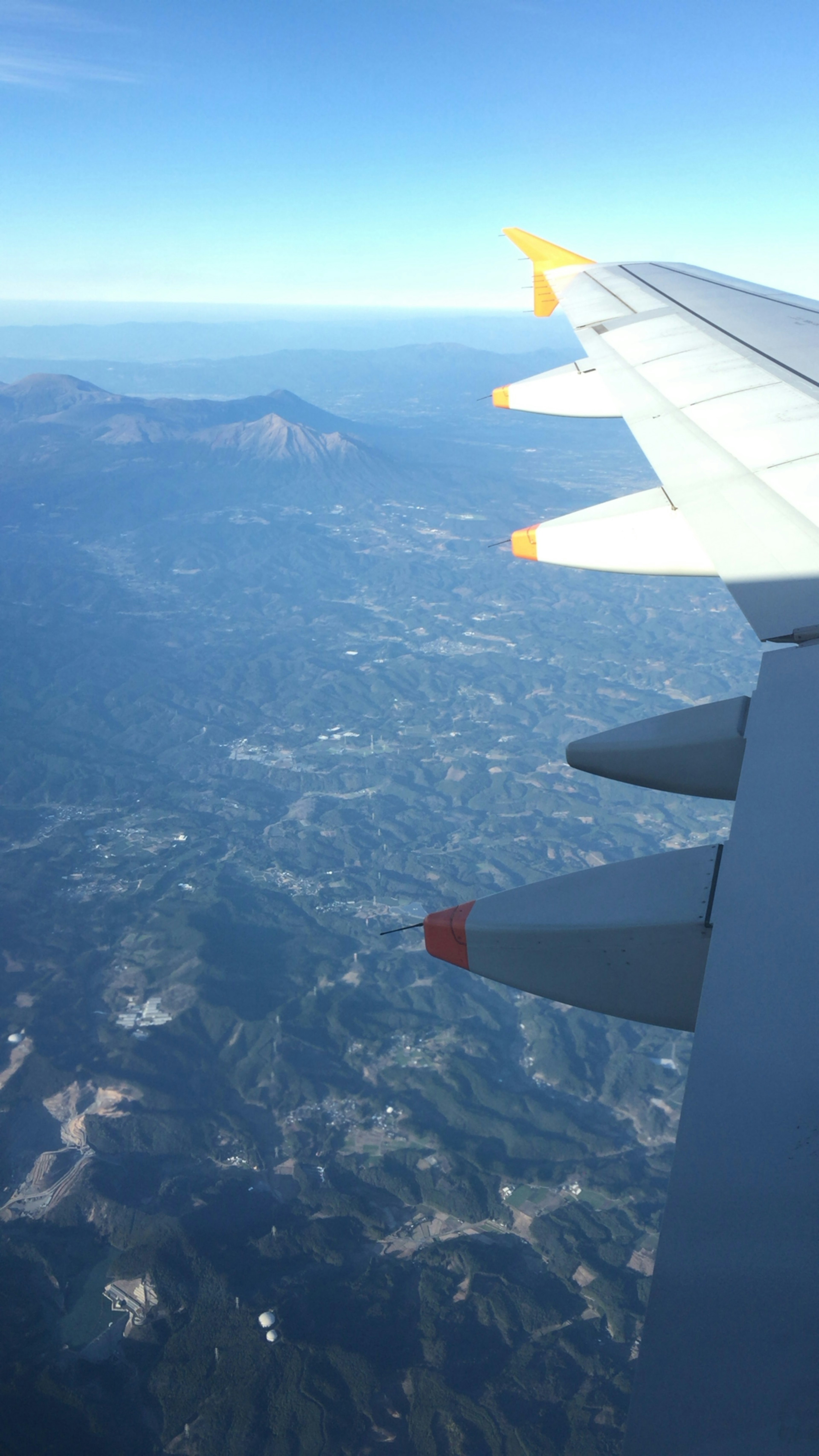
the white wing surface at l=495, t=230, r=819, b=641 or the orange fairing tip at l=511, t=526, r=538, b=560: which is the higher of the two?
the white wing surface at l=495, t=230, r=819, b=641

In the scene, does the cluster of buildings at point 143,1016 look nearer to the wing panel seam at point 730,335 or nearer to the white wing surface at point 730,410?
the wing panel seam at point 730,335

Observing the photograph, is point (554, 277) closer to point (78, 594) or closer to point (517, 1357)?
point (517, 1357)

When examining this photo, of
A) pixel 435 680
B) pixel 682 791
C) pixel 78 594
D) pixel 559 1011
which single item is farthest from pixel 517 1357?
pixel 78 594

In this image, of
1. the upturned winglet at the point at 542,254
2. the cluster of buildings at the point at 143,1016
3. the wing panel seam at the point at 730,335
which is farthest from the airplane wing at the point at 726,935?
the cluster of buildings at the point at 143,1016

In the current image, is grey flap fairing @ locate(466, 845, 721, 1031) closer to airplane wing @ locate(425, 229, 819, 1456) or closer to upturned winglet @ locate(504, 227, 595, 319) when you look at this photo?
airplane wing @ locate(425, 229, 819, 1456)

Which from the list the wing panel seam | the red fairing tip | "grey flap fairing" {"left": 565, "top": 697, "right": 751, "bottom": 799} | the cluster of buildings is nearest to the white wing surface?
the wing panel seam

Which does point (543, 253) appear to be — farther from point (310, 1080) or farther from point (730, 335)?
point (310, 1080)
